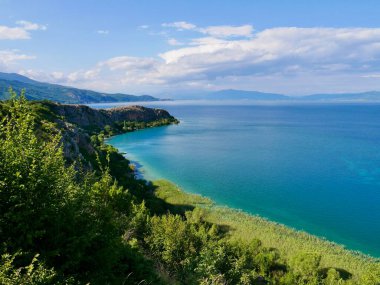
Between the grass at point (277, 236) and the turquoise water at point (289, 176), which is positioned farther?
the turquoise water at point (289, 176)

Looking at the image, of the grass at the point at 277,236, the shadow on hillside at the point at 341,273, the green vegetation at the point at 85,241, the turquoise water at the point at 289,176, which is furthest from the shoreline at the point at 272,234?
the turquoise water at the point at 289,176

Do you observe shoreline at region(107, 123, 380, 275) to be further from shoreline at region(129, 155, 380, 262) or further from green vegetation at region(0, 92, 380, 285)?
green vegetation at region(0, 92, 380, 285)

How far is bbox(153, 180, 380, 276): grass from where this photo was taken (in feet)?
145

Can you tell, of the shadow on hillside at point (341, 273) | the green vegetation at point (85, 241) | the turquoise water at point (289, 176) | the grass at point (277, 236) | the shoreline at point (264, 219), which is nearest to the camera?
the green vegetation at point (85, 241)

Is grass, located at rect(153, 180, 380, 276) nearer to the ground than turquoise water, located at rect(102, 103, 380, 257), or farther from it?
nearer to the ground

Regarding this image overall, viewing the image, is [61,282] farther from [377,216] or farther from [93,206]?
[377,216]

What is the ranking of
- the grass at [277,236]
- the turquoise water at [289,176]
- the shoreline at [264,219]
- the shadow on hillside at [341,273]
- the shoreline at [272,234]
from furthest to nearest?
the turquoise water at [289,176], the shoreline at [264,219], the shoreline at [272,234], the grass at [277,236], the shadow on hillside at [341,273]

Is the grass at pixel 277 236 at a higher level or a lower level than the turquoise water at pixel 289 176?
lower

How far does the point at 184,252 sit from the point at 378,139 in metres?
170

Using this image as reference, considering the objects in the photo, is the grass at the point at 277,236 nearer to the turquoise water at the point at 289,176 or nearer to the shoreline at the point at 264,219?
the shoreline at the point at 264,219

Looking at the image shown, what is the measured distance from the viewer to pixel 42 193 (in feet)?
49.9

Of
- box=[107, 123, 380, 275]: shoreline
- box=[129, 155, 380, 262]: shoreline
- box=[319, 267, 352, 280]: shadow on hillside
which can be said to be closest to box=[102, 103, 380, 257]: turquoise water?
box=[129, 155, 380, 262]: shoreline

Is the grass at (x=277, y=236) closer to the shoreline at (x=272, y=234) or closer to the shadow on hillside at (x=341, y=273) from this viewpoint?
the shoreline at (x=272, y=234)

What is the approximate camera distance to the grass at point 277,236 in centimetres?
4408
